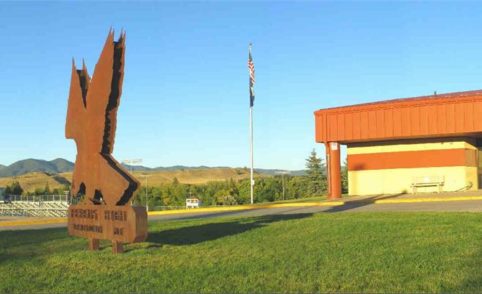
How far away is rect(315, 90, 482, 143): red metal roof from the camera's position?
26641mm

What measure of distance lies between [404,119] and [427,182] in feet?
12.7

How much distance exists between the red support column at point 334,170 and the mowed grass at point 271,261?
15779 mm

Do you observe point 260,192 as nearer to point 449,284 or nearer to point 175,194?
point 175,194

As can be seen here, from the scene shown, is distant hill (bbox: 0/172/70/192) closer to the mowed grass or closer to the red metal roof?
the red metal roof

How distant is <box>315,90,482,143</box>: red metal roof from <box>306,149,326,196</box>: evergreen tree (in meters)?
36.6

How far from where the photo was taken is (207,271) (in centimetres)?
796

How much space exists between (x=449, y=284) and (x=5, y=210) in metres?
53.9

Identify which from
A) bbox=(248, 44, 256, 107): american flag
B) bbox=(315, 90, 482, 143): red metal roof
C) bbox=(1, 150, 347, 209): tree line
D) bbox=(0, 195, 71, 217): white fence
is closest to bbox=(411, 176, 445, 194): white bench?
bbox=(315, 90, 482, 143): red metal roof

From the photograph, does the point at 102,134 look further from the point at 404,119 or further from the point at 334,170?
the point at 404,119

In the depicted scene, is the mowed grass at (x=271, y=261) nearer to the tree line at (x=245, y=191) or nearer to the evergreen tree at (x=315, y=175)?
the tree line at (x=245, y=191)

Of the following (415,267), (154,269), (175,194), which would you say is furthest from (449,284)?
(175,194)

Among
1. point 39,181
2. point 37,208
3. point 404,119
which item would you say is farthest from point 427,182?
point 39,181

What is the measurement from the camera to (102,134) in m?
10.9

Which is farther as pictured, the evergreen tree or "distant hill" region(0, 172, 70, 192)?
"distant hill" region(0, 172, 70, 192)
